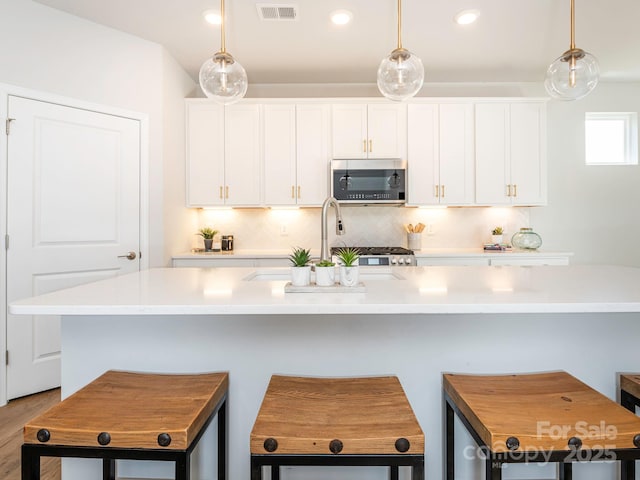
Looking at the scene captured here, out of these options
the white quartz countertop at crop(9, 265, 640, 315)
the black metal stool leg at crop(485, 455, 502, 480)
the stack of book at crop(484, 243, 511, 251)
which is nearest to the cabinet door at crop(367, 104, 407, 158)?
the stack of book at crop(484, 243, 511, 251)

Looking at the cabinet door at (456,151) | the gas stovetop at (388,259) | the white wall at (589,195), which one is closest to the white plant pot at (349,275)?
the gas stovetop at (388,259)

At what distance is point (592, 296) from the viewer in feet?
4.00

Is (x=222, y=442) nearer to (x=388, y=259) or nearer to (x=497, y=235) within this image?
(x=388, y=259)

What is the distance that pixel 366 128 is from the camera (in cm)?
368

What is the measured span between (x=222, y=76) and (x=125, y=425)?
152cm

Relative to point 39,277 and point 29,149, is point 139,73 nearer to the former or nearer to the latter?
point 29,149

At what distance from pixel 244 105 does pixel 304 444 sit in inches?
132

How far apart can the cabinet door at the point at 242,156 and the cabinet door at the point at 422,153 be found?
145 cm

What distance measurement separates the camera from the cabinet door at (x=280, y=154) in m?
3.68

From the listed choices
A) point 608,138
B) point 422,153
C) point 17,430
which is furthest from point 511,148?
point 17,430

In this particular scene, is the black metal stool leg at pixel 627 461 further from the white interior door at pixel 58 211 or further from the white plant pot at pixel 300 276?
the white interior door at pixel 58 211

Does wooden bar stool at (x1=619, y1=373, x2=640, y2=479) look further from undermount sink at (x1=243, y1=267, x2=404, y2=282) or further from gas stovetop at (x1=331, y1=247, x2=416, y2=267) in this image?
gas stovetop at (x1=331, y1=247, x2=416, y2=267)

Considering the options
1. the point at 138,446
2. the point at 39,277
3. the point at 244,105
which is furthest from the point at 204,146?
the point at 138,446

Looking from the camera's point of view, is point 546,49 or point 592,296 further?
point 546,49
